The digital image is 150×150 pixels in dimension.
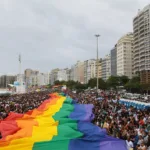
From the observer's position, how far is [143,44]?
107438 millimetres

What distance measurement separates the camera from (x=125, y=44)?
136 meters

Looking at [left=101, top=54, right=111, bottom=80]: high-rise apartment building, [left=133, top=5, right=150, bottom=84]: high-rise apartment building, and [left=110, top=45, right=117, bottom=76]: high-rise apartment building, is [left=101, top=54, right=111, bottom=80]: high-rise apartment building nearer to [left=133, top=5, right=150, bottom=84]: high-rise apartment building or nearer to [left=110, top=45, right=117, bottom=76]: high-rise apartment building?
[left=110, top=45, right=117, bottom=76]: high-rise apartment building

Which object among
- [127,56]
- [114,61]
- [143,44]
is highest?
[143,44]

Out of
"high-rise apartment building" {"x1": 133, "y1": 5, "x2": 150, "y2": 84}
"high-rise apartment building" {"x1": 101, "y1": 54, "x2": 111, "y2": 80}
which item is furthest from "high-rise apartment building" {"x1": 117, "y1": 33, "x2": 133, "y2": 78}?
"high-rise apartment building" {"x1": 101, "y1": 54, "x2": 111, "y2": 80}

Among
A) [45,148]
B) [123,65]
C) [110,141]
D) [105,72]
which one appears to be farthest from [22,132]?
[105,72]

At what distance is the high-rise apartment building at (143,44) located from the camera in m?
104

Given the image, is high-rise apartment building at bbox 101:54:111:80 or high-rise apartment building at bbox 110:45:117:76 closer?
high-rise apartment building at bbox 110:45:117:76

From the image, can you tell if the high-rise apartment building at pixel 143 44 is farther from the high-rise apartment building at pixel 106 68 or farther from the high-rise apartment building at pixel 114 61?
the high-rise apartment building at pixel 106 68

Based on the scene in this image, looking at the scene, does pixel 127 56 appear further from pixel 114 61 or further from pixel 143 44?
pixel 143 44

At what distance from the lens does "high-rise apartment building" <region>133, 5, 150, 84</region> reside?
10350 centimetres

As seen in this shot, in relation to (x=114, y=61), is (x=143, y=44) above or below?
above

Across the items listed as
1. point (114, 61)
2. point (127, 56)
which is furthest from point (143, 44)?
point (114, 61)

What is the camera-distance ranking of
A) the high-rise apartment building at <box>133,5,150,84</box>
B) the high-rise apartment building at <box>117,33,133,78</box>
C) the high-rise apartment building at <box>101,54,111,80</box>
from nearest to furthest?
the high-rise apartment building at <box>133,5,150,84</box>
the high-rise apartment building at <box>117,33,133,78</box>
the high-rise apartment building at <box>101,54,111,80</box>

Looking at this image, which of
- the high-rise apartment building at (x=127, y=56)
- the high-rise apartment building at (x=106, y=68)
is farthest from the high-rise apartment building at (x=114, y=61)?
the high-rise apartment building at (x=127, y=56)
